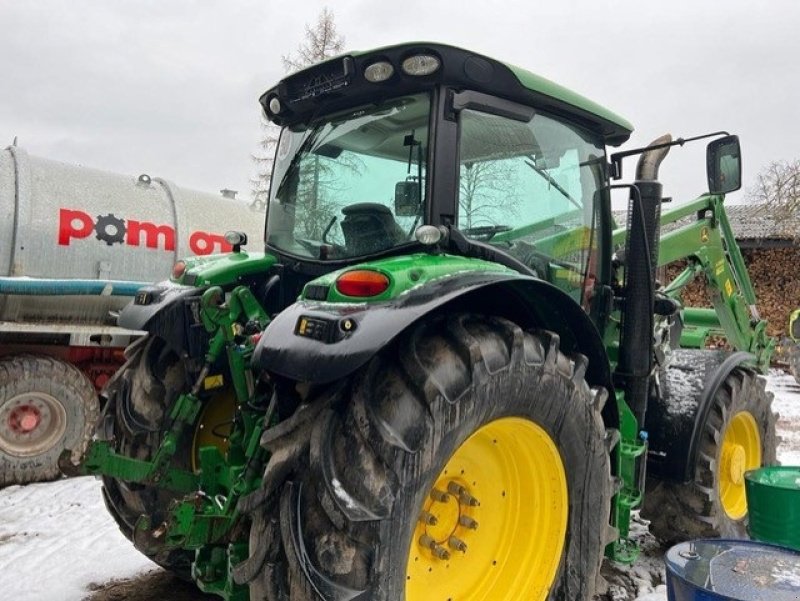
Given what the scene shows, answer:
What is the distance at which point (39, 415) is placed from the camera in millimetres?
5410

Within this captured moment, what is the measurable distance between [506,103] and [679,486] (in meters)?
2.41

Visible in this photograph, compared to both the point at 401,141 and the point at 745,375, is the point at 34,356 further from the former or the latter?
the point at 745,375

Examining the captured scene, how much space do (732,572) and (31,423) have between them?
16.7 feet

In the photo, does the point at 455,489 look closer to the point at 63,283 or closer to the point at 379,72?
the point at 379,72

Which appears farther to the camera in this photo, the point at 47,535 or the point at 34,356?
the point at 34,356

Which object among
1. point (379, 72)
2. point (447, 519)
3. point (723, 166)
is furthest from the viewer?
point (723, 166)

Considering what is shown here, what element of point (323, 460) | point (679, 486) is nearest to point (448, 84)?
point (323, 460)

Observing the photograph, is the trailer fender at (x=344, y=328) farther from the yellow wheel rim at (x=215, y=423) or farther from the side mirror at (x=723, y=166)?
the side mirror at (x=723, y=166)

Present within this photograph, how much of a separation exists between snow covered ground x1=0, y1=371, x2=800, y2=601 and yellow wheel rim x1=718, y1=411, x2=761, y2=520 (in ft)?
1.85

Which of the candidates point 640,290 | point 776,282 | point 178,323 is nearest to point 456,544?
point 178,323

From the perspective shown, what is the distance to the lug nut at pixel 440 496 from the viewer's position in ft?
8.16

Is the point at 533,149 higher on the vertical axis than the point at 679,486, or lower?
higher

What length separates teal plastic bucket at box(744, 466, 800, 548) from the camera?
327 cm

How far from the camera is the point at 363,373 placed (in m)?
2.10
